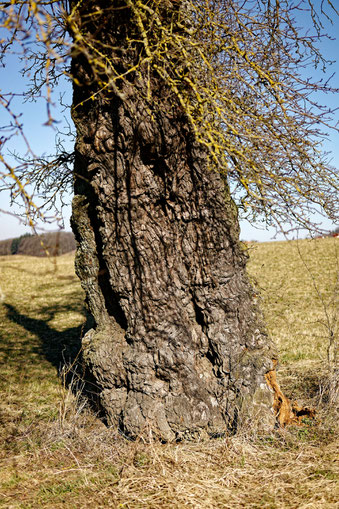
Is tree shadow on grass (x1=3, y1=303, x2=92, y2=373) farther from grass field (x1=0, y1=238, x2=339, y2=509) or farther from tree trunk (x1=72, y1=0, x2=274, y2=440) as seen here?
tree trunk (x1=72, y1=0, x2=274, y2=440)

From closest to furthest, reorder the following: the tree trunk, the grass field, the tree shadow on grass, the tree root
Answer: the grass field → the tree trunk → the tree root → the tree shadow on grass

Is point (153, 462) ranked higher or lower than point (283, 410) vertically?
lower

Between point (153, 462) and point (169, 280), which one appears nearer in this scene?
point (153, 462)

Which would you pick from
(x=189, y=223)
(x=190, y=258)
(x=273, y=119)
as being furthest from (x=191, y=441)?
(x=273, y=119)

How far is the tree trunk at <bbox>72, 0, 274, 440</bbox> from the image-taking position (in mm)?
3945

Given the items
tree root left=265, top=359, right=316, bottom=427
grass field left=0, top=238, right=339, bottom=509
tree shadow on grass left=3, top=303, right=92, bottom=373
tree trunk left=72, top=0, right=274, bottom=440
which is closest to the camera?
grass field left=0, top=238, right=339, bottom=509

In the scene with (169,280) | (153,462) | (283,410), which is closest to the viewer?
(153,462)

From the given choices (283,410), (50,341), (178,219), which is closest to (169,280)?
(178,219)

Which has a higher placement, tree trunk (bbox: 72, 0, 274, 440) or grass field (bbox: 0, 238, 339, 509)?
tree trunk (bbox: 72, 0, 274, 440)

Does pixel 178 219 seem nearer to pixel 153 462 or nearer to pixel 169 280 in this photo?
pixel 169 280

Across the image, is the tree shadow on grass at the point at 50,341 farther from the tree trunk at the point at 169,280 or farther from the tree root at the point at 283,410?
the tree root at the point at 283,410

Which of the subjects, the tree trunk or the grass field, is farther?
the tree trunk

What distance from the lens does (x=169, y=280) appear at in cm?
406

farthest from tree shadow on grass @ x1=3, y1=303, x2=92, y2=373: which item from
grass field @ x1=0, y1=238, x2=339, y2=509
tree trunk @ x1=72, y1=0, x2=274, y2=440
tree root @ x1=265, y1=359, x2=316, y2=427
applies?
tree root @ x1=265, y1=359, x2=316, y2=427
